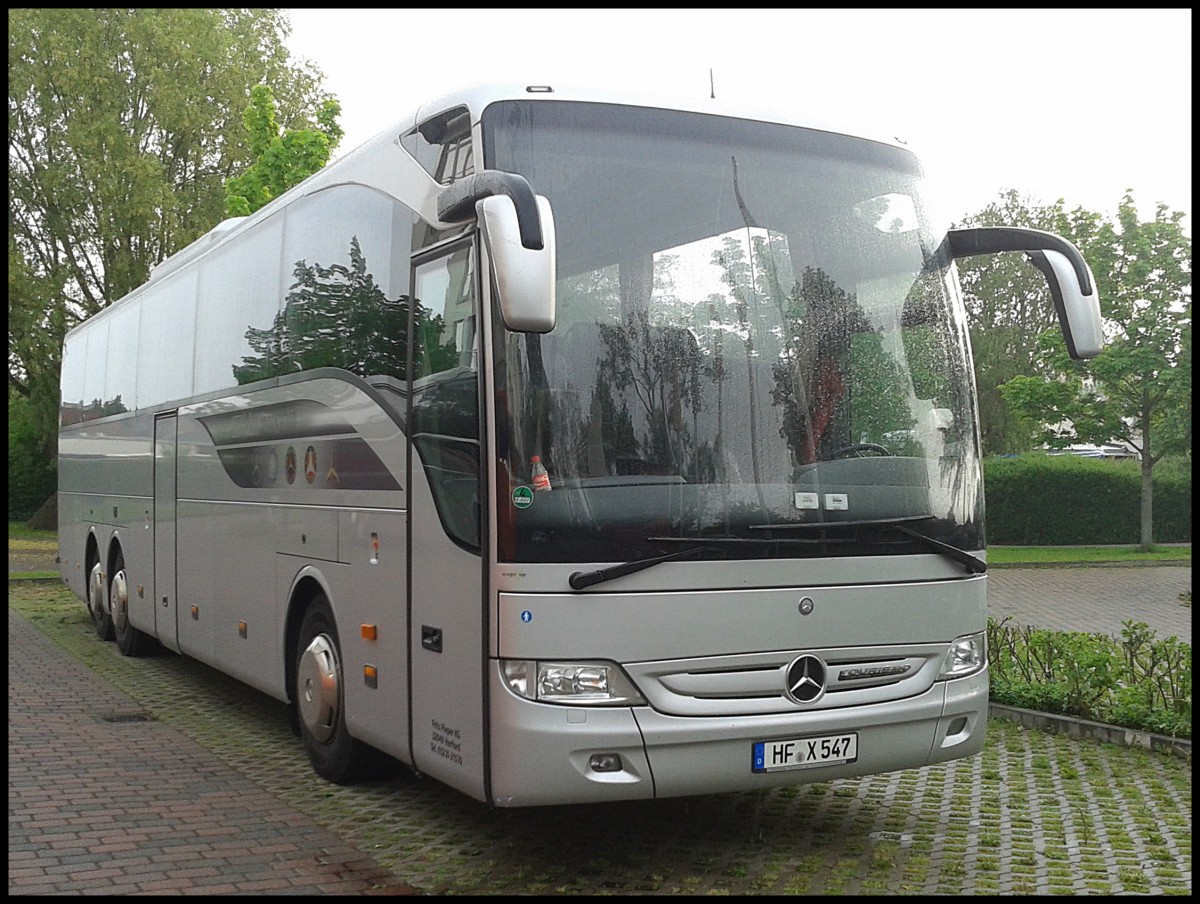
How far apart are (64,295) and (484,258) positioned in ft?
99.9

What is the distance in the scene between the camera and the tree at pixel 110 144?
32438 millimetres

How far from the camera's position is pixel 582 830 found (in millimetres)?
6992

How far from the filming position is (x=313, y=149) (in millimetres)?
21359

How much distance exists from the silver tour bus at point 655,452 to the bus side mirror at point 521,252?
1 centimetres

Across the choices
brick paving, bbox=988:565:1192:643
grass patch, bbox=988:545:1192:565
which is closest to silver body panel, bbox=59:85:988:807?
brick paving, bbox=988:565:1192:643

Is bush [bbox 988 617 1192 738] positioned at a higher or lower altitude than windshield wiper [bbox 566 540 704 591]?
lower

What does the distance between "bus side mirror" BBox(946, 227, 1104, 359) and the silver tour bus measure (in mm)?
17

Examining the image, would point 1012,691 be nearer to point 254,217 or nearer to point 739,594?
point 739,594

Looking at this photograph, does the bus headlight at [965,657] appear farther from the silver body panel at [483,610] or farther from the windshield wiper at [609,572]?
the windshield wiper at [609,572]

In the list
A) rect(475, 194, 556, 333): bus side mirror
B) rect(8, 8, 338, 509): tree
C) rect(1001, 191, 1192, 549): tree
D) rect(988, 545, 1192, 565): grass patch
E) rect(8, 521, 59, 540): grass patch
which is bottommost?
rect(988, 545, 1192, 565): grass patch

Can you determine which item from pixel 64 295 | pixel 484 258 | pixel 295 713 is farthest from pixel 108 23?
pixel 484 258

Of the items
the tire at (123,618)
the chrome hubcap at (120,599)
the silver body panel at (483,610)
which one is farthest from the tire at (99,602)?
the silver body panel at (483,610)

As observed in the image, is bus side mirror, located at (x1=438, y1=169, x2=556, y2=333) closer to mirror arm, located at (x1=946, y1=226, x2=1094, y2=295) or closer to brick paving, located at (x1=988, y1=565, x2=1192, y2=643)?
mirror arm, located at (x1=946, y1=226, x2=1094, y2=295)

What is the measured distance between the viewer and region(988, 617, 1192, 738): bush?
898cm
